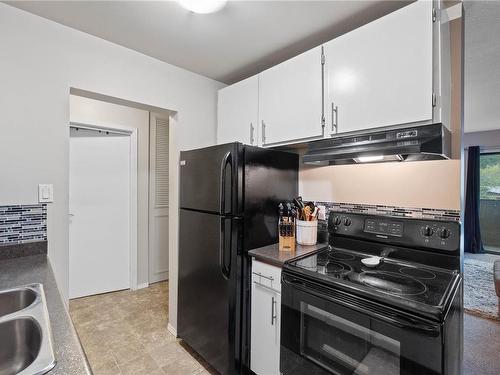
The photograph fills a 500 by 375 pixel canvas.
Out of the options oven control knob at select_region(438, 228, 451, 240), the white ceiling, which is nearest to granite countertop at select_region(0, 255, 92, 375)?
the white ceiling

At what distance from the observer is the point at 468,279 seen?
3.87m

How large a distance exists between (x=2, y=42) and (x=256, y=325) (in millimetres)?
2260

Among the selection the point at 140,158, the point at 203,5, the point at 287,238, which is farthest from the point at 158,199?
the point at 203,5

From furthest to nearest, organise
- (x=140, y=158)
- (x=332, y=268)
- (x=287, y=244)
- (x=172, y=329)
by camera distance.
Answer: (x=140, y=158)
(x=172, y=329)
(x=287, y=244)
(x=332, y=268)

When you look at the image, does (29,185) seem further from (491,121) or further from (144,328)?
(491,121)

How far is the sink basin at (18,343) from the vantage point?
85 cm

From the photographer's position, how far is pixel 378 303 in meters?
1.07

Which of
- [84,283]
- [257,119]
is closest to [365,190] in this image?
[257,119]

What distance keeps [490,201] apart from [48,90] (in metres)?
7.17

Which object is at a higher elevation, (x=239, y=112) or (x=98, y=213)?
(x=239, y=112)

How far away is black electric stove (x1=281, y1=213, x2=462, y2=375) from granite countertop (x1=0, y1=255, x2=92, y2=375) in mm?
978

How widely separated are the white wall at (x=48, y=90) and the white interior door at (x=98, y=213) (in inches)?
52.7

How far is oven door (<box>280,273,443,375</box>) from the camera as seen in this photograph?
37.8 inches

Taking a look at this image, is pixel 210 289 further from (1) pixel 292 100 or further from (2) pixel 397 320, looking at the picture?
(1) pixel 292 100
